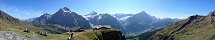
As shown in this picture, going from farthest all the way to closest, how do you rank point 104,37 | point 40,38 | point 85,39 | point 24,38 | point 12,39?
1. point 104,37
2. point 85,39
3. point 40,38
4. point 24,38
5. point 12,39

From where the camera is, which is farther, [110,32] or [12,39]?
[110,32]

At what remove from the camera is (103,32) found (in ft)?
422

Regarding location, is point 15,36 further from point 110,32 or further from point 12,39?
point 110,32

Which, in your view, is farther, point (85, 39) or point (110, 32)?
point (110, 32)

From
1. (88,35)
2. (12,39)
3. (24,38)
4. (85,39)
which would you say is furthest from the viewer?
(88,35)

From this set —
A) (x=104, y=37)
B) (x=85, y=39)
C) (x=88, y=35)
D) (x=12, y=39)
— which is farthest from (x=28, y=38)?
(x=104, y=37)

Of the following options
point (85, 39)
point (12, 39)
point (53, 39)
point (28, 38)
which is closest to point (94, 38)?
point (85, 39)

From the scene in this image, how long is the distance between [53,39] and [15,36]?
14.4 m

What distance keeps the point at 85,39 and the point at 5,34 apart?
3231 cm

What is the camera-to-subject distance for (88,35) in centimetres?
11306

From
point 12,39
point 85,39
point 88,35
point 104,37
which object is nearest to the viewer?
point 12,39

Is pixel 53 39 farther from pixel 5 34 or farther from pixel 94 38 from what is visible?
pixel 94 38

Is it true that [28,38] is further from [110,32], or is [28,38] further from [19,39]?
[110,32]

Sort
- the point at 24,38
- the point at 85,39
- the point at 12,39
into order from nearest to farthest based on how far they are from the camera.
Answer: the point at 12,39, the point at 24,38, the point at 85,39
